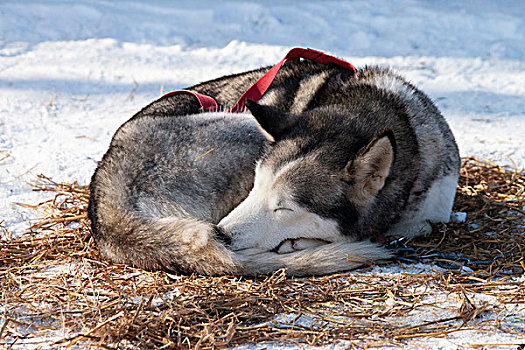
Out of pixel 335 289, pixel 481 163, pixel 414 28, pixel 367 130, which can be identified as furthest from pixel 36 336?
pixel 414 28

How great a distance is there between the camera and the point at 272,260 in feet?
8.70

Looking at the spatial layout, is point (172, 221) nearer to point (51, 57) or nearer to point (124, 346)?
point (124, 346)

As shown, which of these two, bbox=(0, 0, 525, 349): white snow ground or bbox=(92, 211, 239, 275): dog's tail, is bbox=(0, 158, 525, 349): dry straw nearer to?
bbox=(92, 211, 239, 275): dog's tail

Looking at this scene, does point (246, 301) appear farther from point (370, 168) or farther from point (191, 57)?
point (191, 57)

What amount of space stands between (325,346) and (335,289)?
482mm

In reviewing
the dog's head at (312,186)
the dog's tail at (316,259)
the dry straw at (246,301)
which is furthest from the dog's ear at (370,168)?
the dry straw at (246,301)

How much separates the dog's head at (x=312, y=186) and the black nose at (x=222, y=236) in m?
0.03

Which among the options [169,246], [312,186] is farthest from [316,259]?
[169,246]

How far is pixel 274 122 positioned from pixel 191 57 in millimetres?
4600

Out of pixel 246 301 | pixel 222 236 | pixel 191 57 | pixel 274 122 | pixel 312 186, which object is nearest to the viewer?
pixel 246 301

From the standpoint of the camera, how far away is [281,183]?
2773mm

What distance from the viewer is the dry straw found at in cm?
213

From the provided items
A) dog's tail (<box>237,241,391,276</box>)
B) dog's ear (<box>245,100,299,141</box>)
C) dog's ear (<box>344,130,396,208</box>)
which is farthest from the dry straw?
dog's ear (<box>245,100,299,141</box>)

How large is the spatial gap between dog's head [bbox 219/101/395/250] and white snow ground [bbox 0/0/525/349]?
5.57ft
